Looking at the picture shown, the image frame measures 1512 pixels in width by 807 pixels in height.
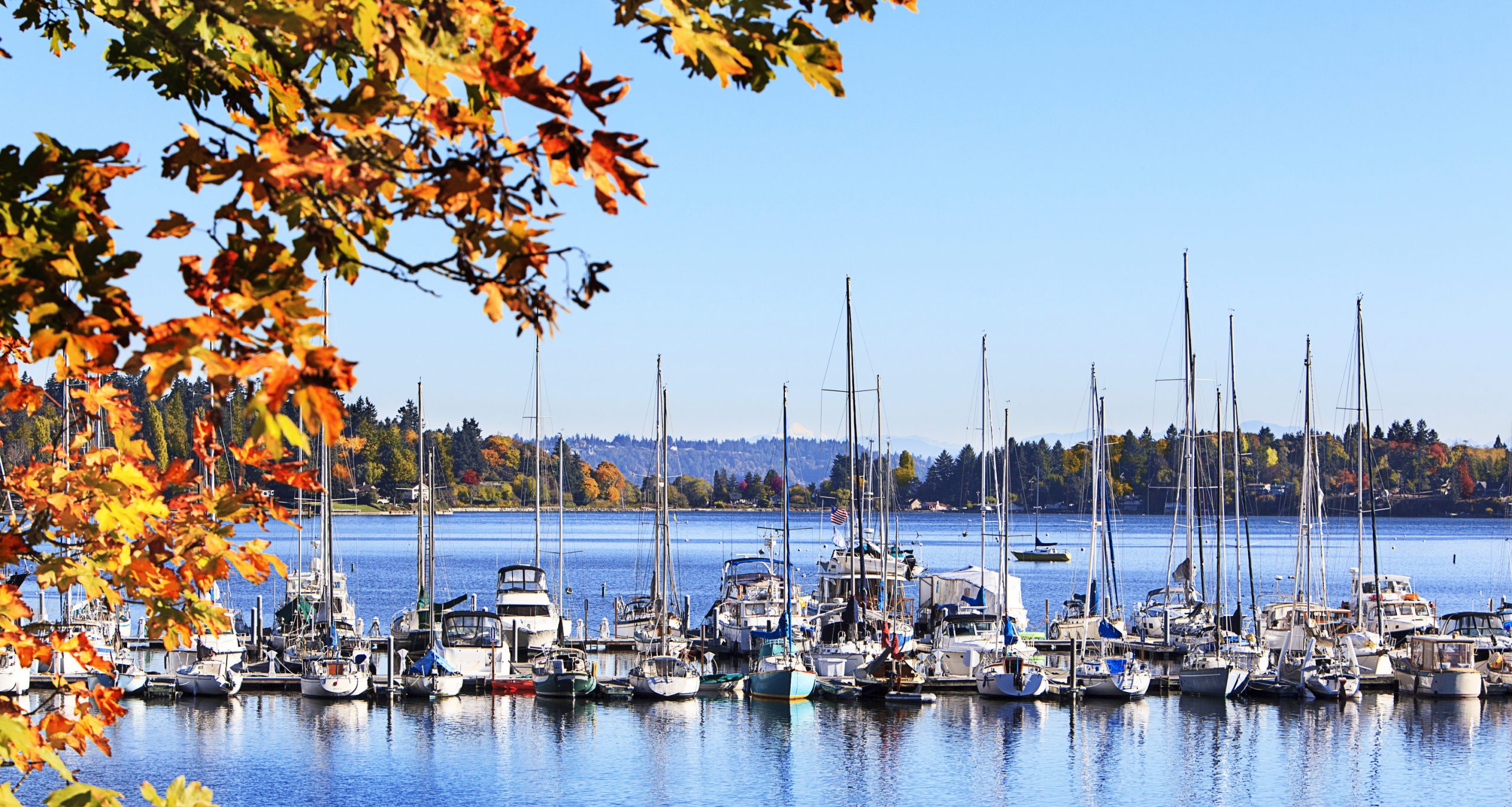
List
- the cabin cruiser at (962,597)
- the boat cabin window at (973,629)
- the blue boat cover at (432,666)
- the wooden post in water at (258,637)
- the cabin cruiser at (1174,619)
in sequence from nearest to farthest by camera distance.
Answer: the blue boat cover at (432,666) < the wooden post in water at (258,637) < the boat cabin window at (973,629) < the cabin cruiser at (1174,619) < the cabin cruiser at (962,597)

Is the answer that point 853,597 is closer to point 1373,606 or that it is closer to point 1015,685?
point 1015,685

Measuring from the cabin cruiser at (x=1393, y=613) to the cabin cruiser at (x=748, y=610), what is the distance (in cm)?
2199

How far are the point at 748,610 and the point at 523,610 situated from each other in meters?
9.54

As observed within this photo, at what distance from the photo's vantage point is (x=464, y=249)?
13.2 ft

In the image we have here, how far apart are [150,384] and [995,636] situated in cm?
5002

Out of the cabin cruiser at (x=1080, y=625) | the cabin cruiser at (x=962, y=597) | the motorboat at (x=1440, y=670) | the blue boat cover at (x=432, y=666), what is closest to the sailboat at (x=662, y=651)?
the blue boat cover at (x=432, y=666)

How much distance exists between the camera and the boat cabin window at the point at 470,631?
49.2m

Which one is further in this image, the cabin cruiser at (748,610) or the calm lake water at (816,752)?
the cabin cruiser at (748,610)

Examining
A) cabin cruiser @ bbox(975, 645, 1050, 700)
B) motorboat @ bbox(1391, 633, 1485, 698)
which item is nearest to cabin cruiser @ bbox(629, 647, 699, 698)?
cabin cruiser @ bbox(975, 645, 1050, 700)

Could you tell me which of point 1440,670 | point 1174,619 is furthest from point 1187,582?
point 1440,670

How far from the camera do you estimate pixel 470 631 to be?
162 feet

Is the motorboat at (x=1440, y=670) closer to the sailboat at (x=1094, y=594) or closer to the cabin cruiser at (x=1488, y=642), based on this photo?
the cabin cruiser at (x=1488, y=642)

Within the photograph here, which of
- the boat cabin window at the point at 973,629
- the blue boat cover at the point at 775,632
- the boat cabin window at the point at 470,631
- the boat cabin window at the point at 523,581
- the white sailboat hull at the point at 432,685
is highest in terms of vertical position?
the boat cabin window at the point at 523,581

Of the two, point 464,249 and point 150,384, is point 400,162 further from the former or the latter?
point 150,384
